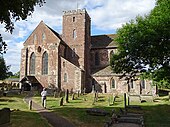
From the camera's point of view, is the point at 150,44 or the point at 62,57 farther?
the point at 62,57

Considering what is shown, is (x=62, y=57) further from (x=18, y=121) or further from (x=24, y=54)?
(x=18, y=121)

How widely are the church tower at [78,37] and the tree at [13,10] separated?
36.5 metres

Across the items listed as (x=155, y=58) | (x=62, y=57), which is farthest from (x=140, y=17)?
(x=62, y=57)

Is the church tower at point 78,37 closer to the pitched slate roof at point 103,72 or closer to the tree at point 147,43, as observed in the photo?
the pitched slate roof at point 103,72

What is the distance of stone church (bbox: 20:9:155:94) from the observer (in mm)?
47688

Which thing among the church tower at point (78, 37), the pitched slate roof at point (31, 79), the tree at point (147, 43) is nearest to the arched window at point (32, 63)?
the pitched slate roof at point (31, 79)

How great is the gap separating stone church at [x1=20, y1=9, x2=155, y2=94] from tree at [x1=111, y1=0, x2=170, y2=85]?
22.7 m

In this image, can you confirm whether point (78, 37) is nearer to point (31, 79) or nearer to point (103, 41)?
point (103, 41)

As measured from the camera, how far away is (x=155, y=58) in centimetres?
2214

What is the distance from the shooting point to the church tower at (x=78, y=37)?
168 feet

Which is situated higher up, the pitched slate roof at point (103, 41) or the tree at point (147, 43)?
the pitched slate roof at point (103, 41)

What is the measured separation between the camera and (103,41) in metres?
56.1

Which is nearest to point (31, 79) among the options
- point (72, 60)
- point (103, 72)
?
point (72, 60)

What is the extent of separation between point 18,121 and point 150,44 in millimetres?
13512
